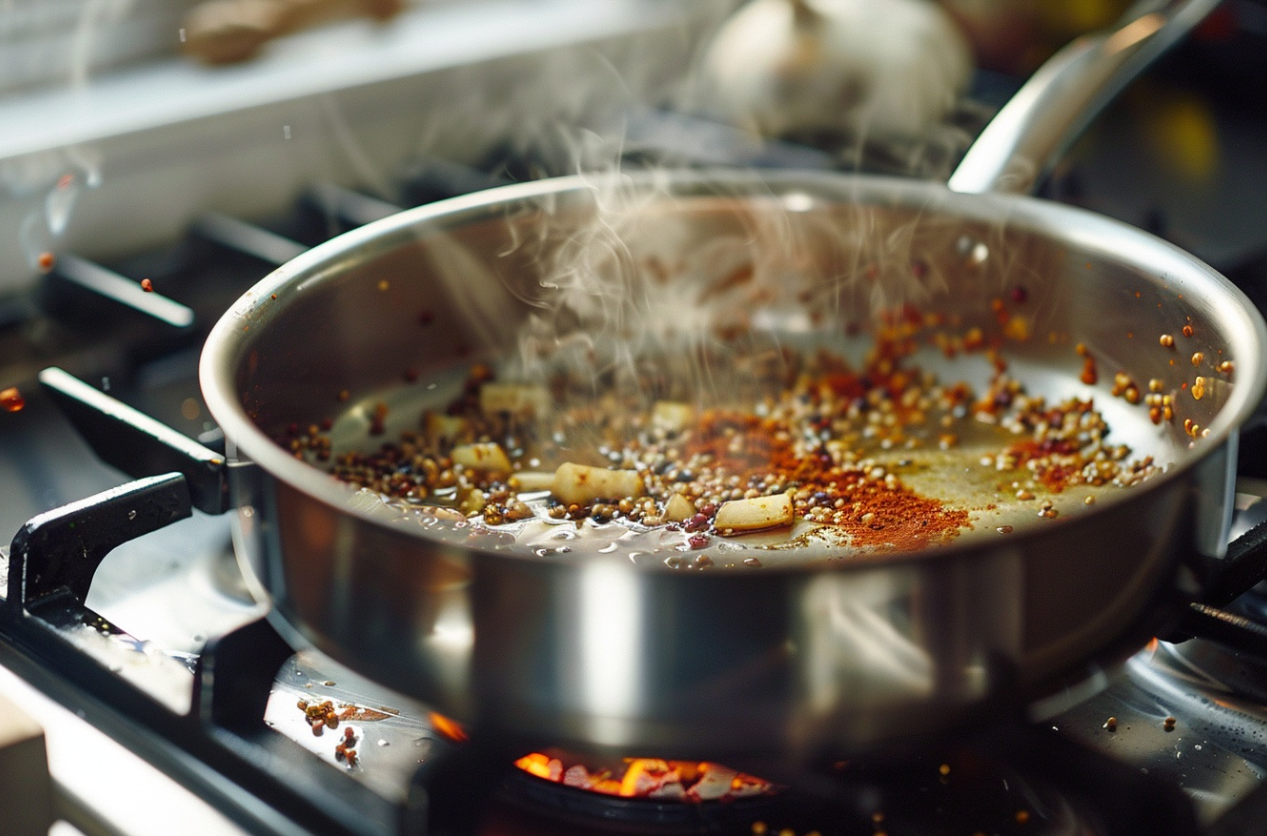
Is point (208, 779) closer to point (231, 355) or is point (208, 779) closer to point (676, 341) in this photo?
point (231, 355)

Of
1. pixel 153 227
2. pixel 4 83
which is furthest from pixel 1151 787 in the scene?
pixel 4 83

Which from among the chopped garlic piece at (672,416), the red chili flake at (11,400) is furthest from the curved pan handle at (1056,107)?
the red chili flake at (11,400)

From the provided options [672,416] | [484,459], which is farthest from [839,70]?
[484,459]

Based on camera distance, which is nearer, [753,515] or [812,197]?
[753,515]

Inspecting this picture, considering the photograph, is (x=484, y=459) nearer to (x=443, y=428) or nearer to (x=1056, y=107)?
(x=443, y=428)

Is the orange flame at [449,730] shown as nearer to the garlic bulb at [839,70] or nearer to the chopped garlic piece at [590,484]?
the chopped garlic piece at [590,484]

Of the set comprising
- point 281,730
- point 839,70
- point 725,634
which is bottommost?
point 281,730
